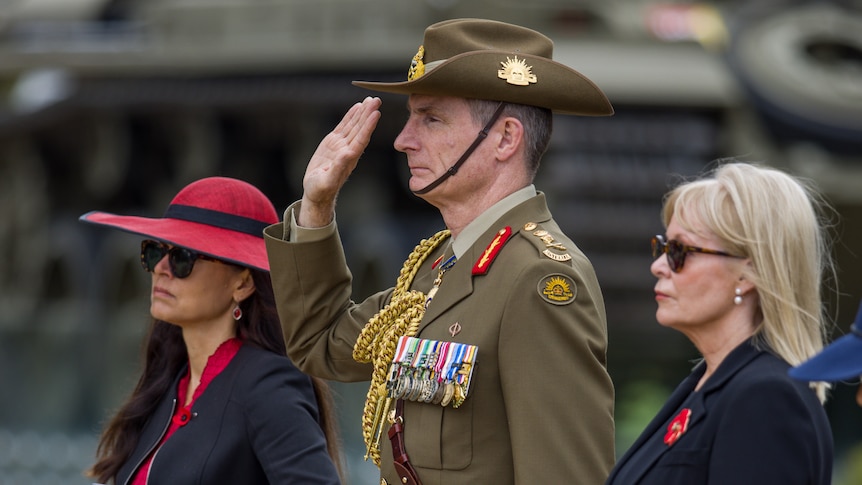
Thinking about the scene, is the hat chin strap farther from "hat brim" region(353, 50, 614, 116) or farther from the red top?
the red top

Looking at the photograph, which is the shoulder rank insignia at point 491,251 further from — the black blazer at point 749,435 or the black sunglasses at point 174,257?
the black sunglasses at point 174,257

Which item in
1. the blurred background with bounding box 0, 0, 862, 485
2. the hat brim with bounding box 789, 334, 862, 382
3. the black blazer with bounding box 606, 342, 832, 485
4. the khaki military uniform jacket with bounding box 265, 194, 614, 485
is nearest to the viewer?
the hat brim with bounding box 789, 334, 862, 382

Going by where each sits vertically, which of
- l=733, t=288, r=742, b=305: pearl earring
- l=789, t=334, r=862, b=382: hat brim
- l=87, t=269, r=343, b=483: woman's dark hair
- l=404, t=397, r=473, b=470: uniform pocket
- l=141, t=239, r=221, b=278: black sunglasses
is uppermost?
l=789, t=334, r=862, b=382: hat brim

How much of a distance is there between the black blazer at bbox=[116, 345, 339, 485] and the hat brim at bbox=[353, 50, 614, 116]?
0.90 metres

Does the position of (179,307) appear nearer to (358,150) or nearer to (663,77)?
(358,150)

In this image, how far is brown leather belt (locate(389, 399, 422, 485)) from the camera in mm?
3172

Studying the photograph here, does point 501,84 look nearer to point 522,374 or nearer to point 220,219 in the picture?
point 522,374

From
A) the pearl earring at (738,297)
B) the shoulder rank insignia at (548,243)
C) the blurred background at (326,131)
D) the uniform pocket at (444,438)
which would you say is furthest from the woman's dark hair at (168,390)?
the blurred background at (326,131)

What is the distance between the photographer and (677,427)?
2879 millimetres

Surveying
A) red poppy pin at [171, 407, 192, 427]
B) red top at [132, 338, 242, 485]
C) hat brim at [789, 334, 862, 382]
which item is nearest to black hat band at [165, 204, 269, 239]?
red top at [132, 338, 242, 485]

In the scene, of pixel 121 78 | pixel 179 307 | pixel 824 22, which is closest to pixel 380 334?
pixel 179 307

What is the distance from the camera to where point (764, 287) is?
2820 millimetres

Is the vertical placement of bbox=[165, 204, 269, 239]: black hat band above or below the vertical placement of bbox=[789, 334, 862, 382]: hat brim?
below

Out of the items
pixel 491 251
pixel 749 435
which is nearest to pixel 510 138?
pixel 491 251
